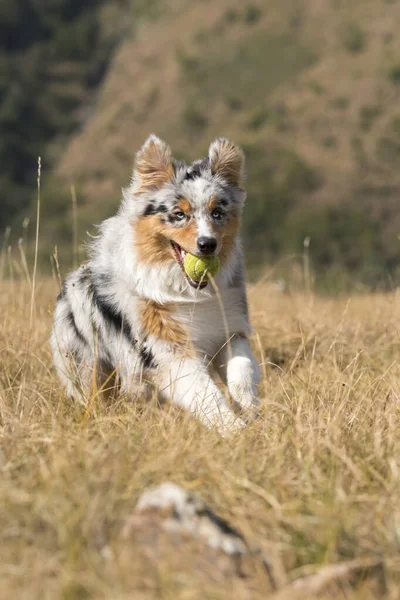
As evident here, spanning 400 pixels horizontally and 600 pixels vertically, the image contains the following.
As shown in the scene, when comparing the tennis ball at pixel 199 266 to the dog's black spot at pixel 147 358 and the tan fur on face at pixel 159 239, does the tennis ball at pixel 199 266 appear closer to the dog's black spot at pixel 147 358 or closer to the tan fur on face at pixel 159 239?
the tan fur on face at pixel 159 239

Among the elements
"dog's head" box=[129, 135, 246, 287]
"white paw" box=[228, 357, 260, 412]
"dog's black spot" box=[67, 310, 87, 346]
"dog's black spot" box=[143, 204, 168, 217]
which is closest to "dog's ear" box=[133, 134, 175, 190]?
"dog's head" box=[129, 135, 246, 287]

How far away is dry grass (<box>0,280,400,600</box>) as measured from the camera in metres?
2.42

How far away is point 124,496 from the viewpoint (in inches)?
111

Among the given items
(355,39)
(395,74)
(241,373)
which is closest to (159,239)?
(241,373)

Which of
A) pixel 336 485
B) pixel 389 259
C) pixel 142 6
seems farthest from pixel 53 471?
pixel 142 6

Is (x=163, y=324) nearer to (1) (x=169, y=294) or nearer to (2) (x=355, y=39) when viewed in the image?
(1) (x=169, y=294)

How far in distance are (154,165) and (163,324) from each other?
35.9 inches

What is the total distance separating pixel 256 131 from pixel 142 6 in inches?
1056

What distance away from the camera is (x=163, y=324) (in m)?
4.75

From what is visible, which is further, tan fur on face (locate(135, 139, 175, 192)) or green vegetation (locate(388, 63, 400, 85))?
green vegetation (locate(388, 63, 400, 85))

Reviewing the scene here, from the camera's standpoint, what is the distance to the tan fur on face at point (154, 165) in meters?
4.89

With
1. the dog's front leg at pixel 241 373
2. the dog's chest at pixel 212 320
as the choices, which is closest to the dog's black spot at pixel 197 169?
the dog's chest at pixel 212 320

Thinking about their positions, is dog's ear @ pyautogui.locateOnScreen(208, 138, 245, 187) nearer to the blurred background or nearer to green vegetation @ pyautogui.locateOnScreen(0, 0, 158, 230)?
the blurred background

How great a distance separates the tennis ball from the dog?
53 mm
